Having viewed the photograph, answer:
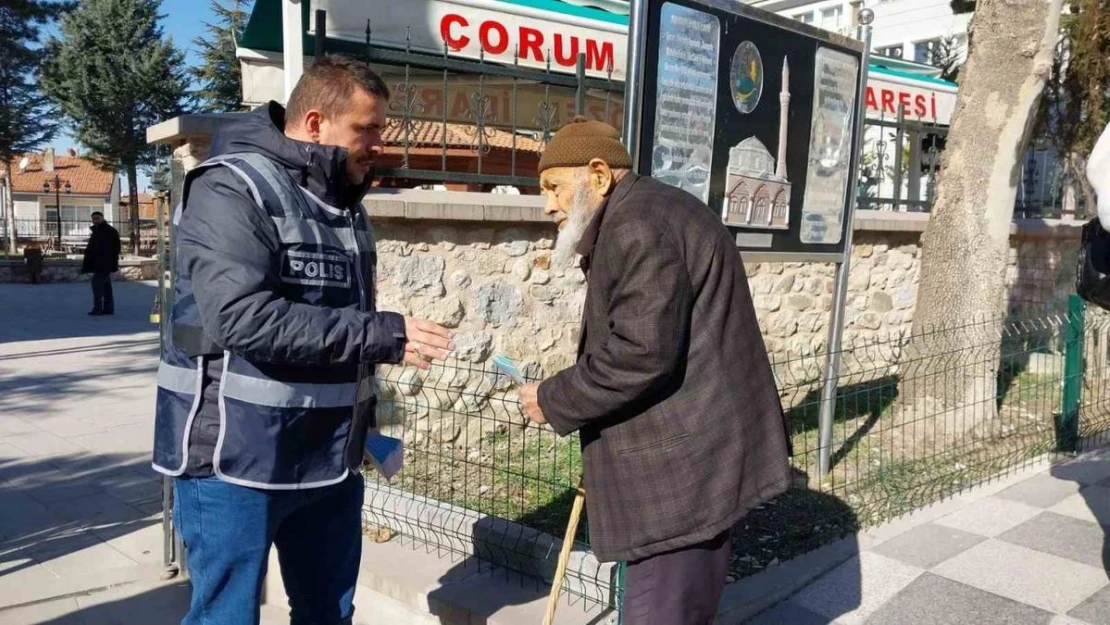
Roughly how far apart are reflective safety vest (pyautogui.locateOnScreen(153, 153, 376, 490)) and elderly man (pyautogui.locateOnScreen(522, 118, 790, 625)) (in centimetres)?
54

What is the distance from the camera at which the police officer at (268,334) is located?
6.67 ft

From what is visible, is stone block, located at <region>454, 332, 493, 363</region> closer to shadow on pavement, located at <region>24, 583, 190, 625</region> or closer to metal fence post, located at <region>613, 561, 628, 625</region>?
shadow on pavement, located at <region>24, 583, 190, 625</region>

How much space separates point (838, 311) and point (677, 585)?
3147mm

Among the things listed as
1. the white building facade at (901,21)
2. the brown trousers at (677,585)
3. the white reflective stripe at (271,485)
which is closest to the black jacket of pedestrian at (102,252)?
the white reflective stripe at (271,485)

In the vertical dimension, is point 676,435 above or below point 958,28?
below

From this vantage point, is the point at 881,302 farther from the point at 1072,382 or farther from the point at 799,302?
the point at 1072,382

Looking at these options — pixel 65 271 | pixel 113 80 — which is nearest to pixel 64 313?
pixel 65 271

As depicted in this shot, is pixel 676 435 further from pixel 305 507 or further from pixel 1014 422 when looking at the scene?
→ pixel 1014 422

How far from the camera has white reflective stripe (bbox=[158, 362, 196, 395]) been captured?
2.14m

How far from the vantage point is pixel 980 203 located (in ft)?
19.6

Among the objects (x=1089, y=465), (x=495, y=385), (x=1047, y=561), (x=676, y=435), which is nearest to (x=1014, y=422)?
(x=1089, y=465)

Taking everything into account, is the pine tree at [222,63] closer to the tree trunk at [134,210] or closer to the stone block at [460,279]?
the tree trunk at [134,210]

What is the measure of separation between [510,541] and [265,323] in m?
1.84

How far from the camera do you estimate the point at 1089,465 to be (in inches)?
219
